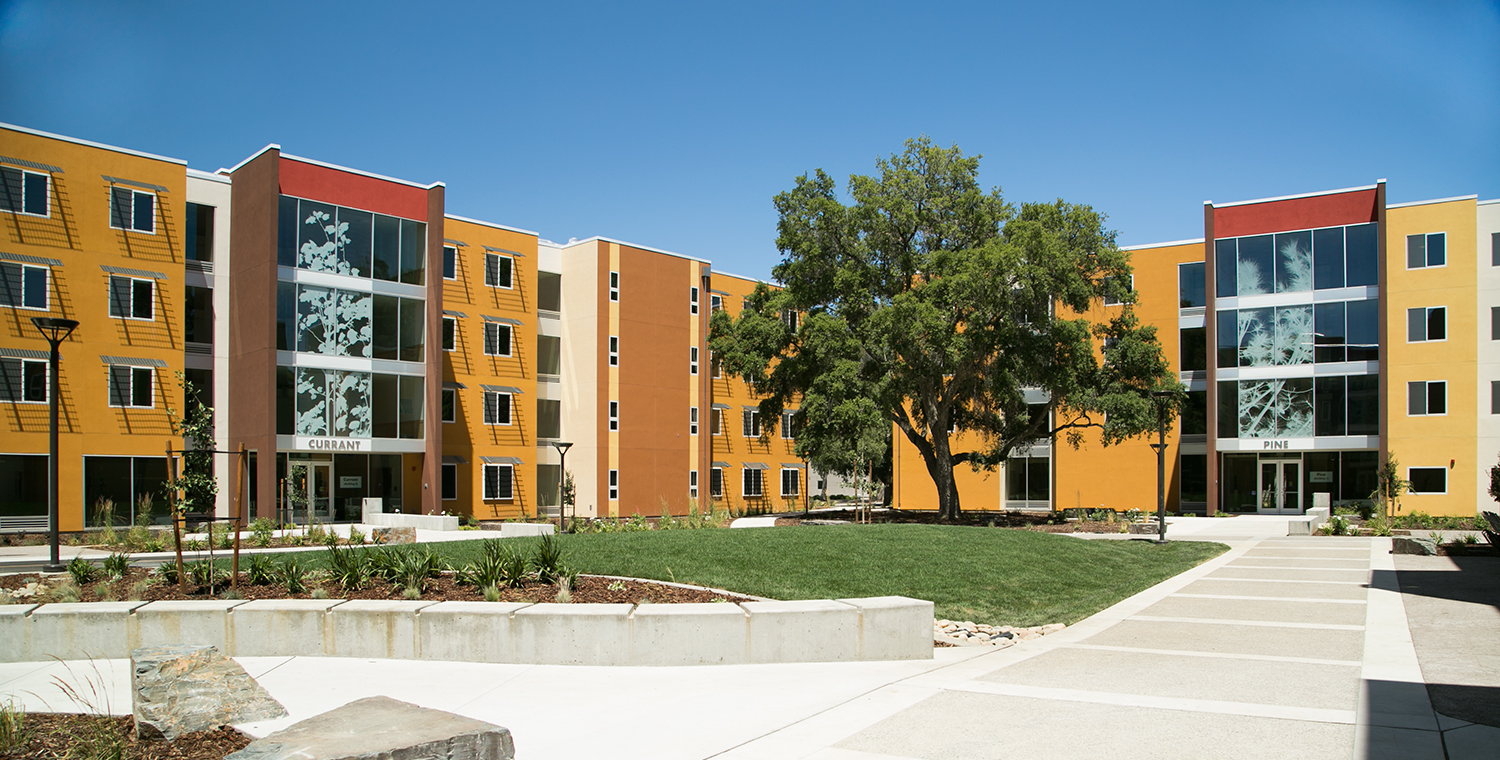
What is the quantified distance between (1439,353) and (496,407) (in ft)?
131

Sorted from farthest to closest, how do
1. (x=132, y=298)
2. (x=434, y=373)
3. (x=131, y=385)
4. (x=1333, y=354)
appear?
1. (x=1333, y=354)
2. (x=434, y=373)
3. (x=132, y=298)
4. (x=131, y=385)

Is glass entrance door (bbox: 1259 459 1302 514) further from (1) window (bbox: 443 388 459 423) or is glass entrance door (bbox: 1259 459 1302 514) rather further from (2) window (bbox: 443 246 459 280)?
→ (2) window (bbox: 443 246 459 280)

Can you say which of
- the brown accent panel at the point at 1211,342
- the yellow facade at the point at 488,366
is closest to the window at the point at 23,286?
the yellow facade at the point at 488,366

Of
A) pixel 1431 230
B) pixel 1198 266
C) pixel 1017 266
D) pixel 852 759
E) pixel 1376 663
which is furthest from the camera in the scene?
pixel 1198 266

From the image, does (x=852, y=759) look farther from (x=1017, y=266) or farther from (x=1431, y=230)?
(x=1431, y=230)

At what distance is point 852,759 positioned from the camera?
585 centimetres

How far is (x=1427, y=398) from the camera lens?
1558 inches

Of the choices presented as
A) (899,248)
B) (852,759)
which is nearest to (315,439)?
(899,248)

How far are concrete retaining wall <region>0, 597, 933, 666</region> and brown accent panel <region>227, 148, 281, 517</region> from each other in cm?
2511

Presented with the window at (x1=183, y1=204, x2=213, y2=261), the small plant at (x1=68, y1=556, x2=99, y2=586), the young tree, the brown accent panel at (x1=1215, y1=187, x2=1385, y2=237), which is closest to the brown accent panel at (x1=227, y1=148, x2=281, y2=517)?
the window at (x1=183, y1=204, x2=213, y2=261)

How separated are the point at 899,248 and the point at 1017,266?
5.87m

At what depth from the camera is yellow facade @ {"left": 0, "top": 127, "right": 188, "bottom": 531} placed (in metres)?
30.2

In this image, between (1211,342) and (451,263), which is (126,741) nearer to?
(451,263)

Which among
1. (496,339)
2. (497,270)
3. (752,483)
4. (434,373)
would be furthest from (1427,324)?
(434,373)
